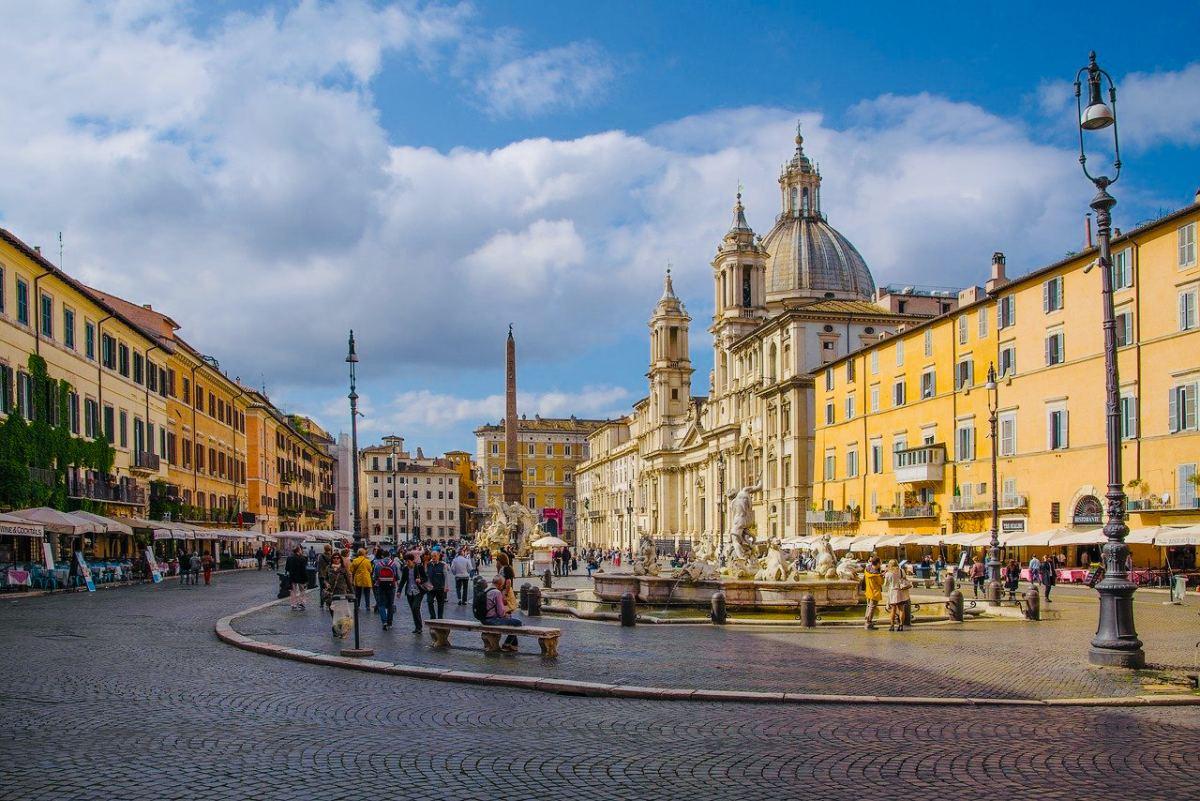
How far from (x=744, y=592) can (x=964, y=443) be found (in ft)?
83.3

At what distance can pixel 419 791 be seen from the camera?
27.2 feet

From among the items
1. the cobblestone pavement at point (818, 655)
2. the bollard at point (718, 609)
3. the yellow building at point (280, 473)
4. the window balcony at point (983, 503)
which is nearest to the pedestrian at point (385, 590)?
the cobblestone pavement at point (818, 655)

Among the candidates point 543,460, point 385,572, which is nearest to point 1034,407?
point 385,572

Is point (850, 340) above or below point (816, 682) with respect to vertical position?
above

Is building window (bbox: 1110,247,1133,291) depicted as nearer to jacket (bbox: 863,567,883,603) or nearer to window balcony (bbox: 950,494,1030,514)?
window balcony (bbox: 950,494,1030,514)

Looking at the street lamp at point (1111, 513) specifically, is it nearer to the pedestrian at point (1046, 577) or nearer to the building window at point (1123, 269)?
the pedestrian at point (1046, 577)

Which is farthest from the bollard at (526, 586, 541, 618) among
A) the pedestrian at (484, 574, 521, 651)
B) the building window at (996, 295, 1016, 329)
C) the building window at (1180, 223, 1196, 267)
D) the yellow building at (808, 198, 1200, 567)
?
the building window at (996, 295, 1016, 329)

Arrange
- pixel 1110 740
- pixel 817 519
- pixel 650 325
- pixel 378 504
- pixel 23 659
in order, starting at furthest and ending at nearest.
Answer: pixel 378 504 < pixel 650 325 < pixel 817 519 < pixel 23 659 < pixel 1110 740

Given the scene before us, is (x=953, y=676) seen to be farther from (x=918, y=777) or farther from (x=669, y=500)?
(x=669, y=500)

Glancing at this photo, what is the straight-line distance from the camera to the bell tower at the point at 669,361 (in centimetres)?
11394

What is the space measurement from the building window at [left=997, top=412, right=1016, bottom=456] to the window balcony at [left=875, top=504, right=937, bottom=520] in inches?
252

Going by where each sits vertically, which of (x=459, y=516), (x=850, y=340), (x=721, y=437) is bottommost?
(x=459, y=516)

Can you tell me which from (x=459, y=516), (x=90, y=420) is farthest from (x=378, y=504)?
(x=90, y=420)

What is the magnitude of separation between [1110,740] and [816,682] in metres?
4.11
